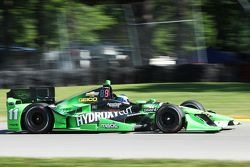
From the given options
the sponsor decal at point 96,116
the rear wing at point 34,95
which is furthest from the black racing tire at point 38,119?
the sponsor decal at point 96,116

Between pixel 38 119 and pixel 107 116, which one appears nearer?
pixel 107 116

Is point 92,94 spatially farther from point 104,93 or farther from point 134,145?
point 134,145

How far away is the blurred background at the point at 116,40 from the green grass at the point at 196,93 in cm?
96

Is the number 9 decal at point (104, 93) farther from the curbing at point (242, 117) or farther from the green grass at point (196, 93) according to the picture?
the green grass at point (196, 93)

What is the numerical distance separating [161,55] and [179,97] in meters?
7.20

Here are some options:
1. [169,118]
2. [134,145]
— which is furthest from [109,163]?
[169,118]

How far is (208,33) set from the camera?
2489 centimetres

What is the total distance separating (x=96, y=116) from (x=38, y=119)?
1.06m

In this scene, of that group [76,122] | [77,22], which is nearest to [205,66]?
[77,22]

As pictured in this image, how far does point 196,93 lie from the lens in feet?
61.2

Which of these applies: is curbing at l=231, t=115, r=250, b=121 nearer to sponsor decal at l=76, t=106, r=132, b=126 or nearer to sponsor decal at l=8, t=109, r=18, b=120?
sponsor decal at l=76, t=106, r=132, b=126

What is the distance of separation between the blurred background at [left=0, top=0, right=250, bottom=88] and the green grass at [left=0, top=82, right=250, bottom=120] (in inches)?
37.8

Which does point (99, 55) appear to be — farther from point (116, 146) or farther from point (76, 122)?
point (116, 146)

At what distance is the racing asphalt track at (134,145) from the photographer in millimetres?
A: 8062
